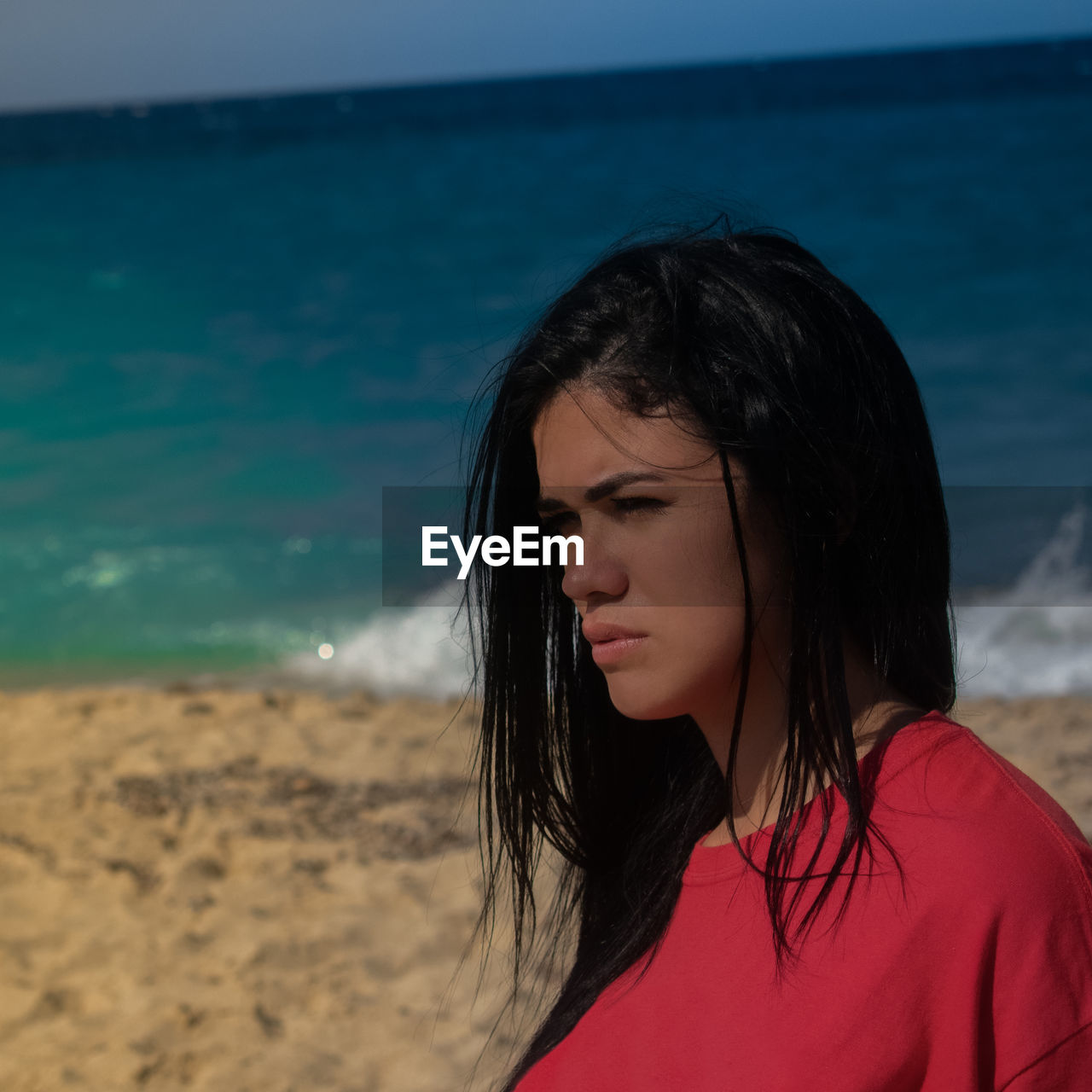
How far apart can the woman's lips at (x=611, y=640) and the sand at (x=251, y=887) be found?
2.18 m

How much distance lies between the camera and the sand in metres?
3.36

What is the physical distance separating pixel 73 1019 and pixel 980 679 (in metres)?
4.60

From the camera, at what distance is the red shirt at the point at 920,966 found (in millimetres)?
1088

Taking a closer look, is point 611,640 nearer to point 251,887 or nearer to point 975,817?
point 975,817

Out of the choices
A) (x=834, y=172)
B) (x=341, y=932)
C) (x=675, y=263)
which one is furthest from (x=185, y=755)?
(x=834, y=172)

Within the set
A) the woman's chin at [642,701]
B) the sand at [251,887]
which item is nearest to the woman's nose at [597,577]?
the woman's chin at [642,701]

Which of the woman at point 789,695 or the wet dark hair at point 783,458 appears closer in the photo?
the woman at point 789,695

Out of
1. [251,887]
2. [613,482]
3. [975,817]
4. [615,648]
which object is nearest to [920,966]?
[975,817]

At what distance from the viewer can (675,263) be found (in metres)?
1.44

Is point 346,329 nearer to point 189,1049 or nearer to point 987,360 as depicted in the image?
point 987,360

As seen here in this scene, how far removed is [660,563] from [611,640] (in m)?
0.11

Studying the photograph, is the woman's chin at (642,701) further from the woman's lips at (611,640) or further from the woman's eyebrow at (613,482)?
the woman's eyebrow at (613,482)
